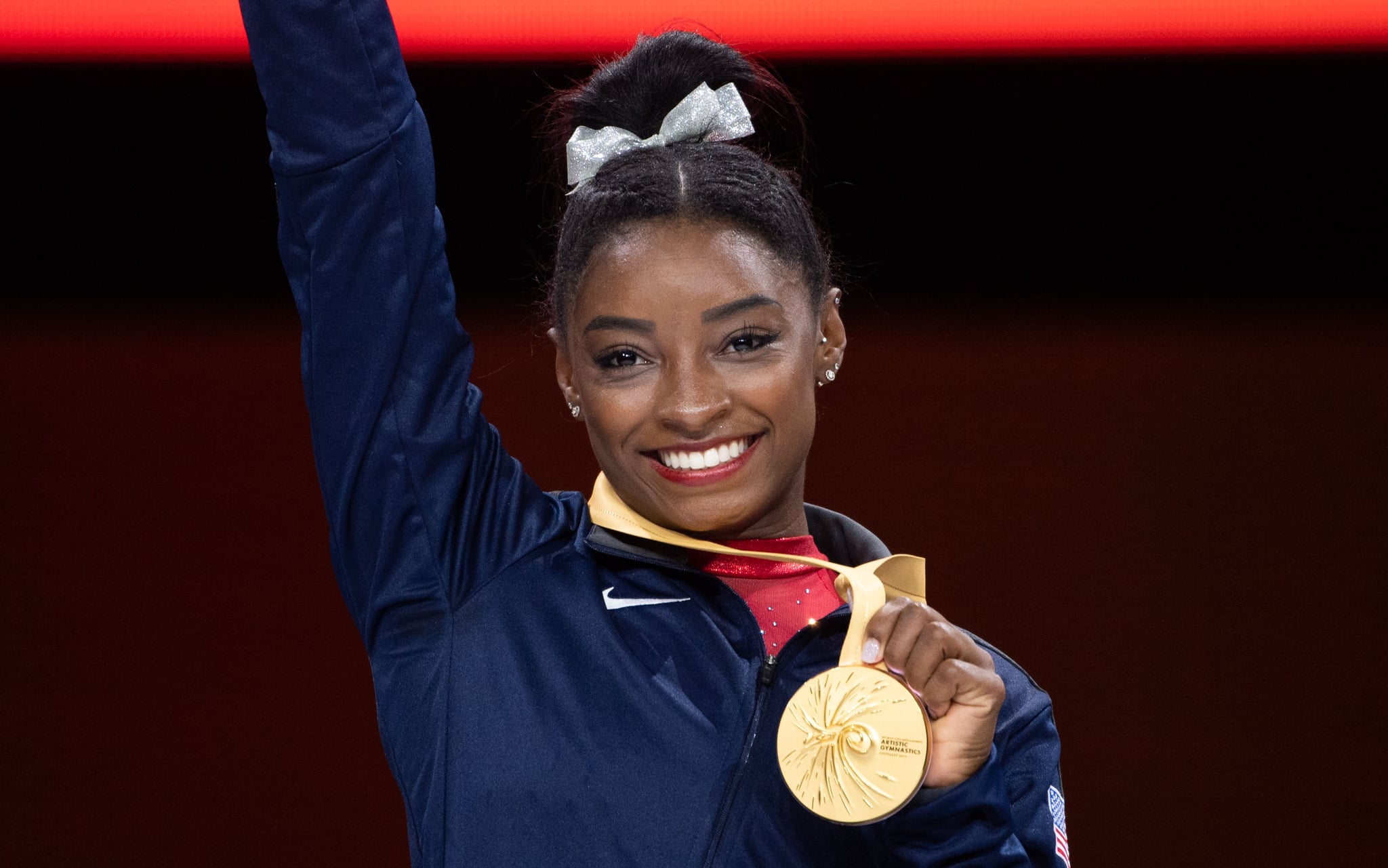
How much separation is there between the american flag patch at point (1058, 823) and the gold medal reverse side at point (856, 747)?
21 centimetres

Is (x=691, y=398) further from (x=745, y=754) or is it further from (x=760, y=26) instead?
(x=760, y=26)

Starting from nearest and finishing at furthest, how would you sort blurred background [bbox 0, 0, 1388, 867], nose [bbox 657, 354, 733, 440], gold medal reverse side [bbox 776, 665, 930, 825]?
gold medal reverse side [bbox 776, 665, 930, 825]
nose [bbox 657, 354, 733, 440]
blurred background [bbox 0, 0, 1388, 867]

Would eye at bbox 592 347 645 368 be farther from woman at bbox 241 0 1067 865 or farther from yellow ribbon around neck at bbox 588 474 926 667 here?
yellow ribbon around neck at bbox 588 474 926 667

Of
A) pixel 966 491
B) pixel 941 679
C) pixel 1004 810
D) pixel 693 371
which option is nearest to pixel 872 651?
pixel 941 679

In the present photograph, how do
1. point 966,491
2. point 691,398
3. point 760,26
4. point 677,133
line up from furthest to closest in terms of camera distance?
point 966,491 → point 760,26 → point 677,133 → point 691,398

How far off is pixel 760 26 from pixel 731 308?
3.68 feet

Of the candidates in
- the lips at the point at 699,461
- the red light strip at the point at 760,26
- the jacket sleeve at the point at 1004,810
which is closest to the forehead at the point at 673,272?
the lips at the point at 699,461

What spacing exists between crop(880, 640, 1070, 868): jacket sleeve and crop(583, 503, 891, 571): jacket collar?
16cm

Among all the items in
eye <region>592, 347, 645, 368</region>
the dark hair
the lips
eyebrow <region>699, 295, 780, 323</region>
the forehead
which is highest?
the dark hair

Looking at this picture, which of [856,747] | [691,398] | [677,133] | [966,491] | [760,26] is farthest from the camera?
[966,491]

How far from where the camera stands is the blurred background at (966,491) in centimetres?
239

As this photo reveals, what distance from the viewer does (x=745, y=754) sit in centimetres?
113

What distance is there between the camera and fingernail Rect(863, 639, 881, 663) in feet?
3.55

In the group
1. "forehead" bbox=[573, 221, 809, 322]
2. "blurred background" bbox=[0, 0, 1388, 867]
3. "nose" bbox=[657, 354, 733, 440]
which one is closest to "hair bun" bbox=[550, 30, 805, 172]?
"forehead" bbox=[573, 221, 809, 322]
